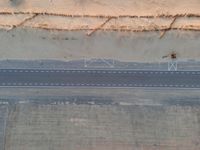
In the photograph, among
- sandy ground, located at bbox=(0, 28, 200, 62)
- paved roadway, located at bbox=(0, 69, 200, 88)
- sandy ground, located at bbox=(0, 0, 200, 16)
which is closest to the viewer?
paved roadway, located at bbox=(0, 69, 200, 88)

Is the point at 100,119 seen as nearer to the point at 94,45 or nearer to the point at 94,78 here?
the point at 94,78

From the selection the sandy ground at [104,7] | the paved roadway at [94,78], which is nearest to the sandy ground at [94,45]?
the paved roadway at [94,78]

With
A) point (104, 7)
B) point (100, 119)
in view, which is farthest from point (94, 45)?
point (100, 119)

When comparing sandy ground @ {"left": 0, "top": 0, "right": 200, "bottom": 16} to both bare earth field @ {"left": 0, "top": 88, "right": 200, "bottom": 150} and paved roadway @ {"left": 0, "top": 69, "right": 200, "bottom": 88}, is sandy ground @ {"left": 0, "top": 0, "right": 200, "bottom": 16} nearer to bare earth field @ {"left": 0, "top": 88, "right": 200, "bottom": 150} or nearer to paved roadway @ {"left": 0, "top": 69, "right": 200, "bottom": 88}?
paved roadway @ {"left": 0, "top": 69, "right": 200, "bottom": 88}

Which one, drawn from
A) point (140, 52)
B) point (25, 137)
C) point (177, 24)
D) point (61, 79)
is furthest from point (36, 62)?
point (177, 24)

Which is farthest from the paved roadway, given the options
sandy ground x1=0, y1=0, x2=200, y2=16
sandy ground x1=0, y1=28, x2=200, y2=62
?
sandy ground x1=0, y1=0, x2=200, y2=16

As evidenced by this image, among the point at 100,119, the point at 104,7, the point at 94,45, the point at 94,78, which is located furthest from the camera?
the point at 104,7

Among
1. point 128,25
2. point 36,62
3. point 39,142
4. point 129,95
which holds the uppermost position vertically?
point 128,25

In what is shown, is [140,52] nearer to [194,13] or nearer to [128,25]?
[128,25]

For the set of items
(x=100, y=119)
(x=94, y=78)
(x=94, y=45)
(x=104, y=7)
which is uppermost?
(x=104, y=7)
